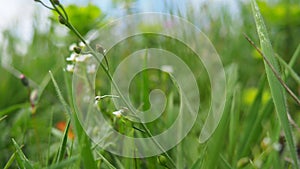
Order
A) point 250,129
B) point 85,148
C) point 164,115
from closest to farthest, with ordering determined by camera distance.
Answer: point 85,148, point 250,129, point 164,115

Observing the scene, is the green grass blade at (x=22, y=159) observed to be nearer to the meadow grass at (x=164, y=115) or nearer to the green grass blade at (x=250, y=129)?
the meadow grass at (x=164, y=115)

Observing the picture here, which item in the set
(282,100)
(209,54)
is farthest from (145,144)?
(209,54)

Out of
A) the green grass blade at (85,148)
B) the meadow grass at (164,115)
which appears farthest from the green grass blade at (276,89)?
the green grass blade at (85,148)

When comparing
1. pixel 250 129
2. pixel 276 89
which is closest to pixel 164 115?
pixel 250 129

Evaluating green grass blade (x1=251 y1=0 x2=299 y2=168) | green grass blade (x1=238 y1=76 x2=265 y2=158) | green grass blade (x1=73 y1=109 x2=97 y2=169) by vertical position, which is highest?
green grass blade (x1=73 y1=109 x2=97 y2=169)

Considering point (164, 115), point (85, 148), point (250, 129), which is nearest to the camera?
point (85, 148)

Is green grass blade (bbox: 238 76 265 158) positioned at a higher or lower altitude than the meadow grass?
lower

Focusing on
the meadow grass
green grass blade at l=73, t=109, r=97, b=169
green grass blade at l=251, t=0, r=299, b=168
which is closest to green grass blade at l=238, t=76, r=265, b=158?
the meadow grass

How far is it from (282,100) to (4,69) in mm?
1201

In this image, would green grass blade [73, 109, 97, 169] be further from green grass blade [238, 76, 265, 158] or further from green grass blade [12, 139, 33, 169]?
green grass blade [238, 76, 265, 158]

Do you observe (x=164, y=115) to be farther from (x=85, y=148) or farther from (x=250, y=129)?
(x=85, y=148)

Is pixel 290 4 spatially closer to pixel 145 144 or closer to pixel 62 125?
pixel 62 125

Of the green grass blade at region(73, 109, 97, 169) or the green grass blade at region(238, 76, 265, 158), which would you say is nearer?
the green grass blade at region(73, 109, 97, 169)

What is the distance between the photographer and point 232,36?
1.71 meters
